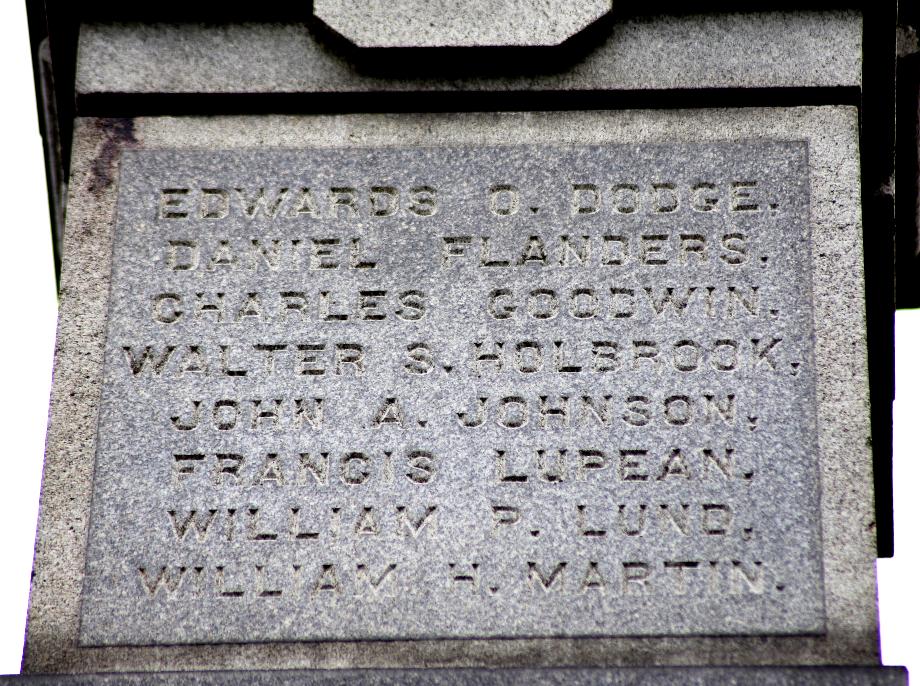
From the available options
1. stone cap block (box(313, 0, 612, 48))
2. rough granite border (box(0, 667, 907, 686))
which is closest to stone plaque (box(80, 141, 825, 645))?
rough granite border (box(0, 667, 907, 686))

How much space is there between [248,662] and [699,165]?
8.03 ft

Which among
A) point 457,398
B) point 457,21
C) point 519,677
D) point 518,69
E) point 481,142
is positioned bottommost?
point 519,677

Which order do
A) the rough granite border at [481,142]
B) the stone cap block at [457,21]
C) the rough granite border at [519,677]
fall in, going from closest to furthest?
the rough granite border at [519,677] < the rough granite border at [481,142] < the stone cap block at [457,21]

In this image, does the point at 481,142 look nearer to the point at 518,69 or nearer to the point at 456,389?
the point at 518,69

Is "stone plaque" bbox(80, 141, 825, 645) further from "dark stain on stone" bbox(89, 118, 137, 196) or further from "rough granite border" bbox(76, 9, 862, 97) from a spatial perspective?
"rough granite border" bbox(76, 9, 862, 97)

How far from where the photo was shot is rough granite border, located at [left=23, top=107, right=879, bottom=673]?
18.9 feet

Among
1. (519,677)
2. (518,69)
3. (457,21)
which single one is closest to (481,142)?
(518,69)

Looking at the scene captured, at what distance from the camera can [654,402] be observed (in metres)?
6.09

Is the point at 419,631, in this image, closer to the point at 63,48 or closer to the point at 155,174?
the point at 155,174

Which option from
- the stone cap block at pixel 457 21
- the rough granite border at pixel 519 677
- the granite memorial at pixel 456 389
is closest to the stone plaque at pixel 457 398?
the granite memorial at pixel 456 389

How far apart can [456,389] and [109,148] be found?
1669 mm

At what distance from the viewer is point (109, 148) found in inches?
260

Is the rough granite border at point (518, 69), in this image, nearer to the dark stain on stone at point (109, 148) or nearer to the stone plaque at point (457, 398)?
the dark stain on stone at point (109, 148)

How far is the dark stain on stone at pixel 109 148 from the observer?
654cm
